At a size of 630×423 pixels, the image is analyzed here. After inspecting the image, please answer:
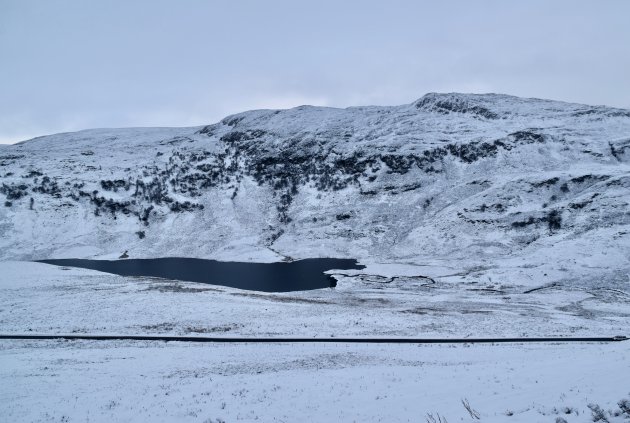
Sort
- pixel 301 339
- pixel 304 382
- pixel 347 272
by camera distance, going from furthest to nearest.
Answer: pixel 347 272 < pixel 301 339 < pixel 304 382

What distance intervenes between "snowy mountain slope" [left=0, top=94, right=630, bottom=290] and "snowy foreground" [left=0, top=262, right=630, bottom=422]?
1578 inches

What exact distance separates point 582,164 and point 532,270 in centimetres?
6102

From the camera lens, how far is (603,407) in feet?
45.6

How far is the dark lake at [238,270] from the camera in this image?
84.6 meters

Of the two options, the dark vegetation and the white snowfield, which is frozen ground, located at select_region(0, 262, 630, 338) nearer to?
the white snowfield

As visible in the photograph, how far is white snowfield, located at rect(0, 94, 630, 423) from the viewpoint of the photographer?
2189 cm

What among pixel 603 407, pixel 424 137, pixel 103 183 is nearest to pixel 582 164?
pixel 424 137

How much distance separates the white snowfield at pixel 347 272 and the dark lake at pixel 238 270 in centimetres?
579

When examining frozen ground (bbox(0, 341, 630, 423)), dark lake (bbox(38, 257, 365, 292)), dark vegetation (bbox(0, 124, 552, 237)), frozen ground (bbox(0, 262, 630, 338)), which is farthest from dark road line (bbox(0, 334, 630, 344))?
dark vegetation (bbox(0, 124, 552, 237))

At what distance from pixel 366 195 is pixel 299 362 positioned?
108639mm

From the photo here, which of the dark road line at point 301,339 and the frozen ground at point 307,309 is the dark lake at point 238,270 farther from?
the dark road line at point 301,339

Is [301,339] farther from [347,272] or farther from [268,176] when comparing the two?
[268,176]

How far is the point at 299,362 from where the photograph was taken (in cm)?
2977

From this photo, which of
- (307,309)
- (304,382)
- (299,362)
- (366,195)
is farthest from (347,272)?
(304,382)
